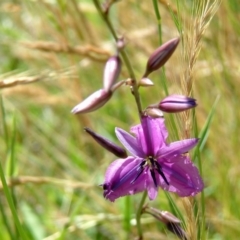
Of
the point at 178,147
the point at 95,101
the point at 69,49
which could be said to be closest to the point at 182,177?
the point at 178,147

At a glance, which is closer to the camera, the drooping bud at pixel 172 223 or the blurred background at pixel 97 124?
the drooping bud at pixel 172 223

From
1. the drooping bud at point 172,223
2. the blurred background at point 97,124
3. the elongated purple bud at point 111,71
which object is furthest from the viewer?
the blurred background at point 97,124

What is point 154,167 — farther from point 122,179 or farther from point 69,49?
point 69,49

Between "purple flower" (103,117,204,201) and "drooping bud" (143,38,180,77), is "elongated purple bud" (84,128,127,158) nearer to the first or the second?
"purple flower" (103,117,204,201)

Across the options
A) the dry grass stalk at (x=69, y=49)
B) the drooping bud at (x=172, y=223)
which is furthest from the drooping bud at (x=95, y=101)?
the dry grass stalk at (x=69, y=49)

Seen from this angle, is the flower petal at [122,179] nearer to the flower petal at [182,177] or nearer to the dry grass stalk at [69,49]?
the flower petal at [182,177]
